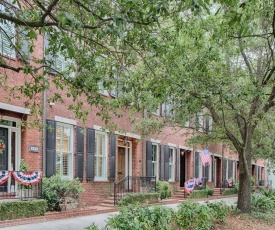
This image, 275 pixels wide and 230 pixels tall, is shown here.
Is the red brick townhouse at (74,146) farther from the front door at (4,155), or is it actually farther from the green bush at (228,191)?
the green bush at (228,191)

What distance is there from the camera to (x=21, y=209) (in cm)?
1064

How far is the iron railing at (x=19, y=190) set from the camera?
11.5 metres

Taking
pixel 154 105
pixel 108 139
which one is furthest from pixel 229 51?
pixel 108 139

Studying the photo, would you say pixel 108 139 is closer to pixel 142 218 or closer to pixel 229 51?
pixel 229 51

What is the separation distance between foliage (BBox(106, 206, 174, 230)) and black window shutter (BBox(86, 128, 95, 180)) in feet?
22.3

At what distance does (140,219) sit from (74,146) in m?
7.30

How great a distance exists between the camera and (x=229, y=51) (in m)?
12.1

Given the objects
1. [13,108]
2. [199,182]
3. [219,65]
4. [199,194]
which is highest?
[219,65]

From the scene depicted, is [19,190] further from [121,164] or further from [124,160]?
[124,160]

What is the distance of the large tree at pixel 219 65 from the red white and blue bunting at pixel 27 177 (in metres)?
4.26

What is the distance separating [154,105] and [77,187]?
3.89 meters

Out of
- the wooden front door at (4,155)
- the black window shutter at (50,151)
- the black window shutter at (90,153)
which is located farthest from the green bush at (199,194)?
the wooden front door at (4,155)

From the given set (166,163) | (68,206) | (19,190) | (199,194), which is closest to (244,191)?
(68,206)

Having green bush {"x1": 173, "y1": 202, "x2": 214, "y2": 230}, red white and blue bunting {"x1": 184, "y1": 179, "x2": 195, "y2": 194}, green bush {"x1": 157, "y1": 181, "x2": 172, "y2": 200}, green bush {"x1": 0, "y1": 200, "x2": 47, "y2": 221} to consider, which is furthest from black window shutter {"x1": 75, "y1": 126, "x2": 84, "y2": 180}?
red white and blue bunting {"x1": 184, "y1": 179, "x2": 195, "y2": 194}
